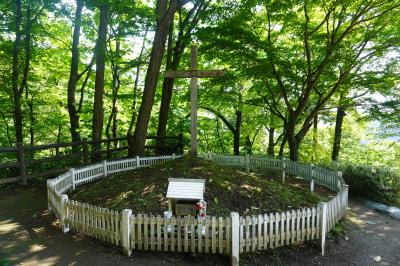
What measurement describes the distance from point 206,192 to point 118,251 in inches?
93.8

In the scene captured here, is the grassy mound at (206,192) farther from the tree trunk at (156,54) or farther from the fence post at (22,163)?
the tree trunk at (156,54)

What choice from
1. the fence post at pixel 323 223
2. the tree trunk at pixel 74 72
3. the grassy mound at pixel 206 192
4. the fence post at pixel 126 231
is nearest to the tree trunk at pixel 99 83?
the tree trunk at pixel 74 72

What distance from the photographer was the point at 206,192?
7.29 meters

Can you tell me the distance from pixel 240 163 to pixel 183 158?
20.6 ft

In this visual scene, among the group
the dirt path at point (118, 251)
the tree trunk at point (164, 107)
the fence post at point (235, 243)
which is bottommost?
the dirt path at point (118, 251)

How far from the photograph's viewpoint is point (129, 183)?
850cm

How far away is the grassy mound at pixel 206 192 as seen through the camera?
7.08 m

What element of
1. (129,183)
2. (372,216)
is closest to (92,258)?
(129,183)

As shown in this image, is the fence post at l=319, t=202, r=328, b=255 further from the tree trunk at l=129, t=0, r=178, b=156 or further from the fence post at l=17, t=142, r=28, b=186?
the fence post at l=17, t=142, r=28, b=186

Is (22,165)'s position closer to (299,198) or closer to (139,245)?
(139,245)

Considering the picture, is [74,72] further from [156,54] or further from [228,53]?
[228,53]

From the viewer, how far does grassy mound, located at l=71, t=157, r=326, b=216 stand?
708 centimetres

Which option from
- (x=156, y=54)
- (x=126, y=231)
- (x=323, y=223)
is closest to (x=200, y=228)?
(x=126, y=231)

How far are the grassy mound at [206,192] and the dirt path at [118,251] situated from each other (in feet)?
3.91
